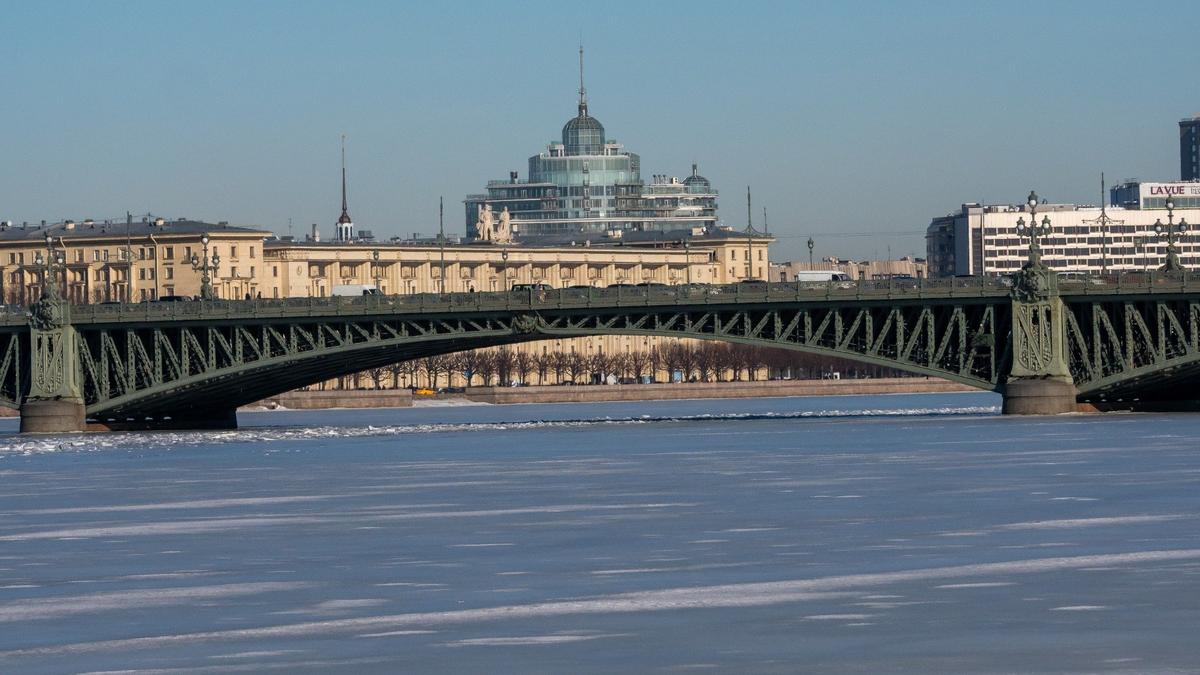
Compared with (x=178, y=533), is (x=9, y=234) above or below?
above

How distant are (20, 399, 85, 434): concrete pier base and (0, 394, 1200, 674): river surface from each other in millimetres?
29351

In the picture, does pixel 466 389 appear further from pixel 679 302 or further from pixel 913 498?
pixel 913 498

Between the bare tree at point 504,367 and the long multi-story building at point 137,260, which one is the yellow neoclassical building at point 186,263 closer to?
the long multi-story building at point 137,260

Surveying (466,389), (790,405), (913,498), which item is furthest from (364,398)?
(913,498)

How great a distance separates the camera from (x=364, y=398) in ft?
514

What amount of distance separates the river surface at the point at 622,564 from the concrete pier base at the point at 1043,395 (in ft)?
65.0

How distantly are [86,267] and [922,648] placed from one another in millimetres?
163969

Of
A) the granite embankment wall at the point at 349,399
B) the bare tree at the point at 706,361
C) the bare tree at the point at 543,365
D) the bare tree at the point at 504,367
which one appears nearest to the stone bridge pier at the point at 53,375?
the granite embankment wall at the point at 349,399

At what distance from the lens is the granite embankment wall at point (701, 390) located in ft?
544

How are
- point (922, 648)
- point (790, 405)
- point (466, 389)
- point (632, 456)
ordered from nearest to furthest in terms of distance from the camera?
point (922, 648), point (632, 456), point (790, 405), point (466, 389)

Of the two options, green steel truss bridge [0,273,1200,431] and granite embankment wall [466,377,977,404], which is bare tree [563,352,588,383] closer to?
granite embankment wall [466,377,977,404]

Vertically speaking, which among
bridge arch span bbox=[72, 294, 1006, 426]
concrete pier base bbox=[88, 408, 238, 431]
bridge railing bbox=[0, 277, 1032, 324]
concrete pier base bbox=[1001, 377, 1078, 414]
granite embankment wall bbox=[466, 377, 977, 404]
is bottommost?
granite embankment wall bbox=[466, 377, 977, 404]

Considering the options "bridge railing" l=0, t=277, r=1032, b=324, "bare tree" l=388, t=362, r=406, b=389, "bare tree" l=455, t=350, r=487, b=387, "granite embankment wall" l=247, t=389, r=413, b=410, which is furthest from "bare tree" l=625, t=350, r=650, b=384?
"bridge railing" l=0, t=277, r=1032, b=324

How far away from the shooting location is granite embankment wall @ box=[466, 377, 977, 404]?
16575 centimetres
